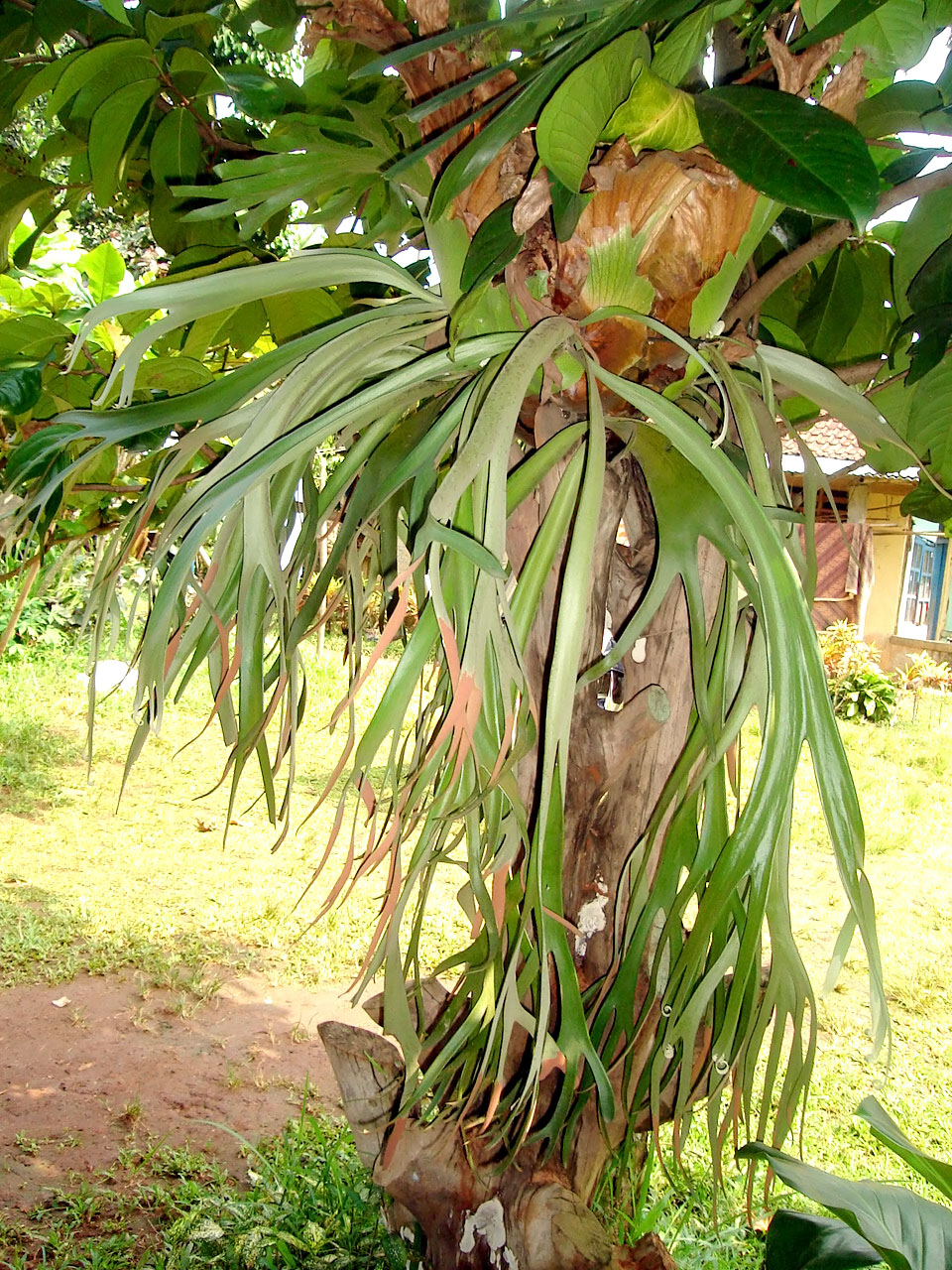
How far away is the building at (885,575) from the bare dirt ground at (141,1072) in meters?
5.07

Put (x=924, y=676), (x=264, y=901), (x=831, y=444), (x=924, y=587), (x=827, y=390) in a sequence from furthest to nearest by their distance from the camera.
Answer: (x=924, y=587) → (x=831, y=444) → (x=924, y=676) → (x=264, y=901) → (x=827, y=390)

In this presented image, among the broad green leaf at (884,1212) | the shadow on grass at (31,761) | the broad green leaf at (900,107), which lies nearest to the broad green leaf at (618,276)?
the broad green leaf at (900,107)

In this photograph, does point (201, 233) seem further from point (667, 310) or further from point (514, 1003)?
point (514, 1003)

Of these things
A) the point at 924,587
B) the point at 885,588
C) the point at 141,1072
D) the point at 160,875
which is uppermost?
the point at 924,587

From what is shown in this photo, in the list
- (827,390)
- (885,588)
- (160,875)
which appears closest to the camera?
(827,390)

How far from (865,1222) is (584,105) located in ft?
2.49

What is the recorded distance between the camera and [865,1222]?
711mm

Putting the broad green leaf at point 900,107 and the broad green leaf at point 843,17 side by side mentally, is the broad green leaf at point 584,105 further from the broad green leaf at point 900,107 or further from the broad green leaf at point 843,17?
the broad green leaf at point 900,107

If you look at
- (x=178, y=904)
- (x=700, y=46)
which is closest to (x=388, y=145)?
(x=700, y=46)

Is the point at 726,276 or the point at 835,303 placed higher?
the point at 835,303

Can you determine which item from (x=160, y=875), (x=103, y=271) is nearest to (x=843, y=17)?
(x=103, y=271)

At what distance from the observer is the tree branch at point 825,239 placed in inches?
28.2

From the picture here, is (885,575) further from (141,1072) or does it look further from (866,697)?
(141,1072)

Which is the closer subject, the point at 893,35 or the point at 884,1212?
the point at 893,35
